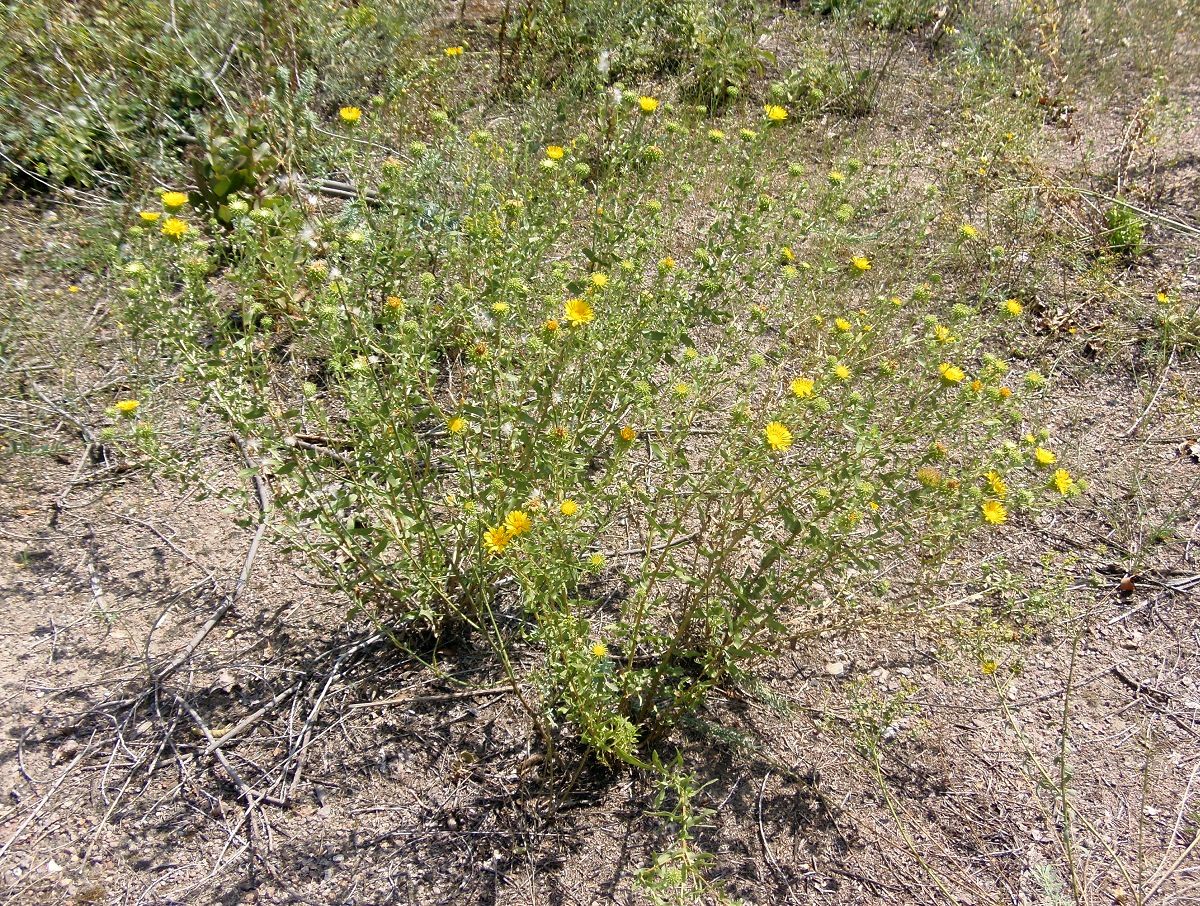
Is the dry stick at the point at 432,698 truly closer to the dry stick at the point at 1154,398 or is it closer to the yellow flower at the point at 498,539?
the yellow flower at the point at 498,539

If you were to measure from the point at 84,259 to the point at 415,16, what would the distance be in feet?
8.75

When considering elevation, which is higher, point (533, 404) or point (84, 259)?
point (533, 404)

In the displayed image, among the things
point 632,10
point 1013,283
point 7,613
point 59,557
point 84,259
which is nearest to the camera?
point 7,613

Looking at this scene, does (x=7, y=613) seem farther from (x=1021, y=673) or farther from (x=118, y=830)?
(x=1021, y=673)

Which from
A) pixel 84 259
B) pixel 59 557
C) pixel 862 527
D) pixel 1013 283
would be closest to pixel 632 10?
pixel 1013 283

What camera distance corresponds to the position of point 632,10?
504cm

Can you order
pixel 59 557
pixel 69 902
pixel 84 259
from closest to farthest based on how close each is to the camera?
pixel 69 902
pixel 59 557
pixel 84 259

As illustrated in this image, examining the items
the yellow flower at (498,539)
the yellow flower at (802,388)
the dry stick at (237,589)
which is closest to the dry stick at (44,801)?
the dry stick at (237,589)

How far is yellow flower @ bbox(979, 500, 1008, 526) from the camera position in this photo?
6.81 ft

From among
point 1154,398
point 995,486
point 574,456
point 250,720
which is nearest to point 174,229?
point 574,456

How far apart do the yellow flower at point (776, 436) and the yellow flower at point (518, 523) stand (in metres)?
0.62

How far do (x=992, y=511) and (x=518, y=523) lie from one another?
1.27m

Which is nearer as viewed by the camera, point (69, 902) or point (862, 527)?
point (69, 902)

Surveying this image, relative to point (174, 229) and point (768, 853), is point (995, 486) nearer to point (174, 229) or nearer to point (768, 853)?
point (768, 853)
